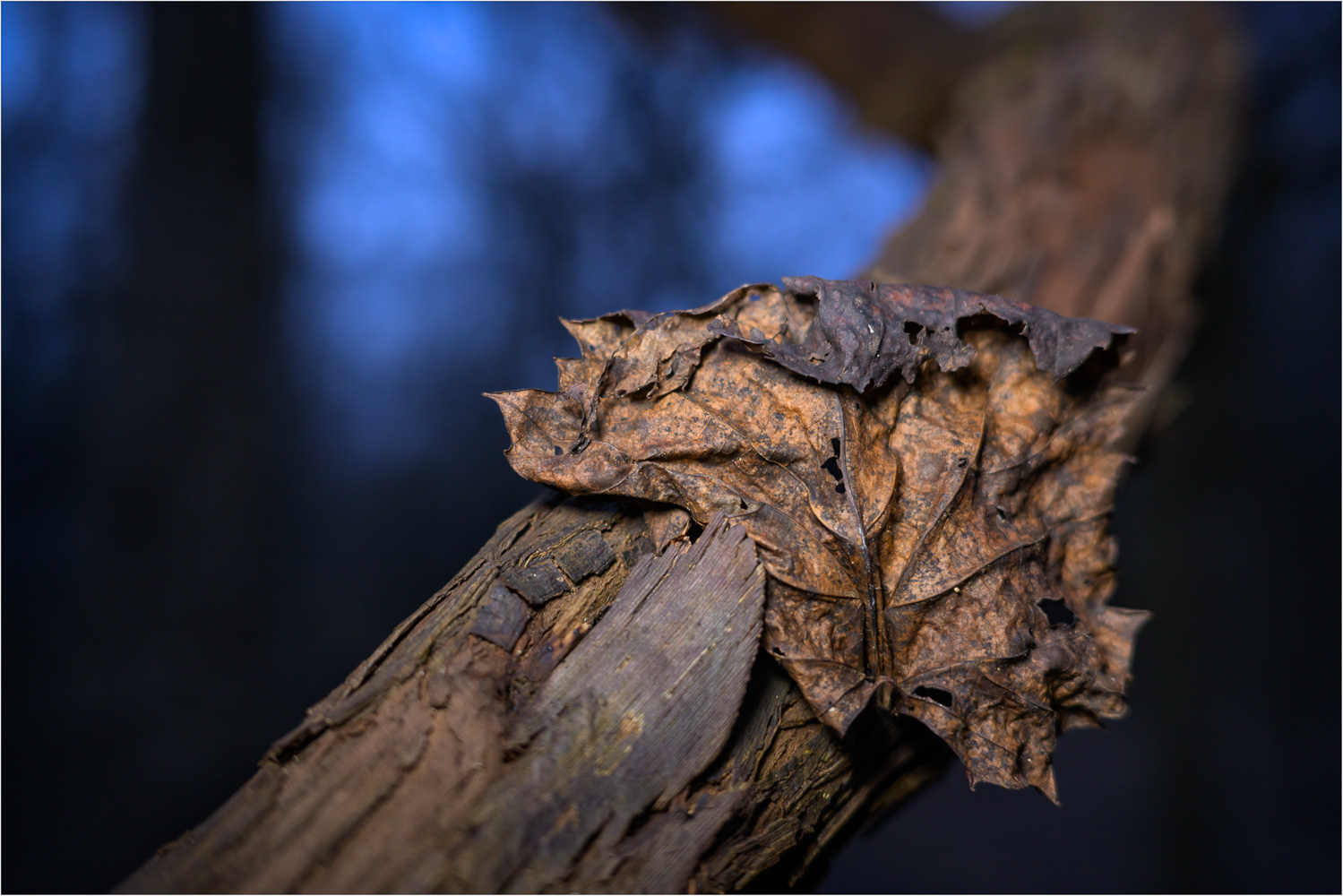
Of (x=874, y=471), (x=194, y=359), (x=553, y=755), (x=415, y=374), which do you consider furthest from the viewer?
(x=415, y=374)

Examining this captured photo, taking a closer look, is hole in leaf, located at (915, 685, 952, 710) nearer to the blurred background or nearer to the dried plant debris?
the dried plant debris

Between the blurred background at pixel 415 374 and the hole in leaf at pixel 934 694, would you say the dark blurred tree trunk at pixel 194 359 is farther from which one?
the hole in leaf at pixel 934 694

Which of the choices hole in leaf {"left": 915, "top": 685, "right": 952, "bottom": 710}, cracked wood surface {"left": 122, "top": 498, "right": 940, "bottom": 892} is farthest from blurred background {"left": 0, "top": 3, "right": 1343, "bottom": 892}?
cracked wood surface {"left": 122, "top": 498, "right": 940, "bottom": 892}

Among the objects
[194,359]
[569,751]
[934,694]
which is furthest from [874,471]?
[194,359]

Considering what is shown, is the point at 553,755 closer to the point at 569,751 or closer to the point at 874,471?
the point at 569,751

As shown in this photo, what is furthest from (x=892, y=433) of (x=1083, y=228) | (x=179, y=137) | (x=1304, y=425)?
(x=179, y=137)
